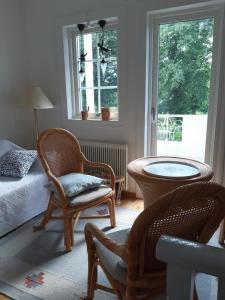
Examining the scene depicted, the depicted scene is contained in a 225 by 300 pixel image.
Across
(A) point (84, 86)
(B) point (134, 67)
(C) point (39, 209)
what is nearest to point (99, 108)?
(A) point (84, 86)

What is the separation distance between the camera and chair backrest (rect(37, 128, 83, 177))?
7.69ft

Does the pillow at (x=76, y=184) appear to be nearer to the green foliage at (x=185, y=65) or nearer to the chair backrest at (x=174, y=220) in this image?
the chair backrest at (x=174, y=220)

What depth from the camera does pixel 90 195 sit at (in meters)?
2.08

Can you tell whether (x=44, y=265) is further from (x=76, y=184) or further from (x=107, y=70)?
(x=107, y=70)

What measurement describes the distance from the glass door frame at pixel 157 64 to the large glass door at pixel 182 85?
0.04 ft

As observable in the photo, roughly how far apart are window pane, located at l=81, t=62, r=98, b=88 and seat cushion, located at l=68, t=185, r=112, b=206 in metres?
1.55

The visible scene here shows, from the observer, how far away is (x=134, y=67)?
8.93 feet

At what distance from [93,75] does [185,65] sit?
1.16m

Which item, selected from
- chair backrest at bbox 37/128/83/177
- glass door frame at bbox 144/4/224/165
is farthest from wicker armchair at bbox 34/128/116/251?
glass door frame at bbox 144/4/224/165

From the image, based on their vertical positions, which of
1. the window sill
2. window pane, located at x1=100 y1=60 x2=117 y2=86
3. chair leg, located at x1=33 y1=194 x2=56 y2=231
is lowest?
chair leg, located at x1=33 y1=194 x2=56 y2=231

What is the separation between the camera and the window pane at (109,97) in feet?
10.1

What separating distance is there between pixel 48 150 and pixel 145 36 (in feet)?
5.11

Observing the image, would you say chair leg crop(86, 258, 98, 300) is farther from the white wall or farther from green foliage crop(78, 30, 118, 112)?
the white wall

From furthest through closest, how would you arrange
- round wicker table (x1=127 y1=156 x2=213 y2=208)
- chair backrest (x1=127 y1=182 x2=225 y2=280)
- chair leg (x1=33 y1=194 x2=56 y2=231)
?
chair leg (x1=33 y1=194 x2=56 y2=231) → round wicker table (x1=127 y1=156 x2=213 y2=208) → chair backrest (x1=127 y1=182 x2=225 y2=280)
